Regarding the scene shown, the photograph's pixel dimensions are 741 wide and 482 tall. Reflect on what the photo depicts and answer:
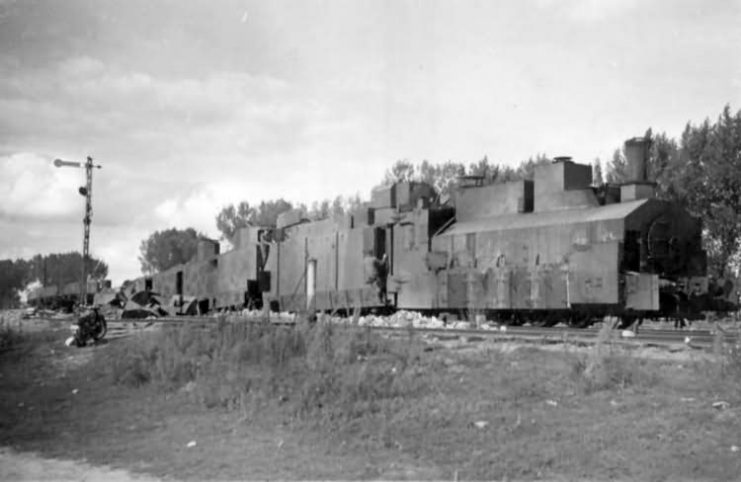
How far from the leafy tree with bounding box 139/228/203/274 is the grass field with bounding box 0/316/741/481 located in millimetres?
62436

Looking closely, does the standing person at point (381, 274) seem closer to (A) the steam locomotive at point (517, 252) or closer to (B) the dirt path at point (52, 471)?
(A) the steam locomotive at point (517, 252)

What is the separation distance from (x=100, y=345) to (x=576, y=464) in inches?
434

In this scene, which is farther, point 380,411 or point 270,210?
point 270,210

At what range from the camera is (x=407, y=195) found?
24.3 meters

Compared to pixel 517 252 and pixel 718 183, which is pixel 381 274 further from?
pixel 718 183

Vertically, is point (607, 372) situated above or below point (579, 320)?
below

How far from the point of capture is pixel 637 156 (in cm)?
1859

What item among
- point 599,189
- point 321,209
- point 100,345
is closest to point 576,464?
point 100,345

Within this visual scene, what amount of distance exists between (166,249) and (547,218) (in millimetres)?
62441

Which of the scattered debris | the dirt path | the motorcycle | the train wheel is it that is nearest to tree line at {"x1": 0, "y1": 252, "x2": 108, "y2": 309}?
the scattered debris

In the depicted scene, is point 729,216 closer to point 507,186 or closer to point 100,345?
point 507,186

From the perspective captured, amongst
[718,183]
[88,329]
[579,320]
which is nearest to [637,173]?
[579,320]

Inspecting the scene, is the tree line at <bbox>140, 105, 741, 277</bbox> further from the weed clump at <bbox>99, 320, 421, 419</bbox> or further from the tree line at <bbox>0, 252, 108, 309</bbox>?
the tree line at <bbox>0, 252, 108, 309</bbox>

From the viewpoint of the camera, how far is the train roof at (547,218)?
1694cm
